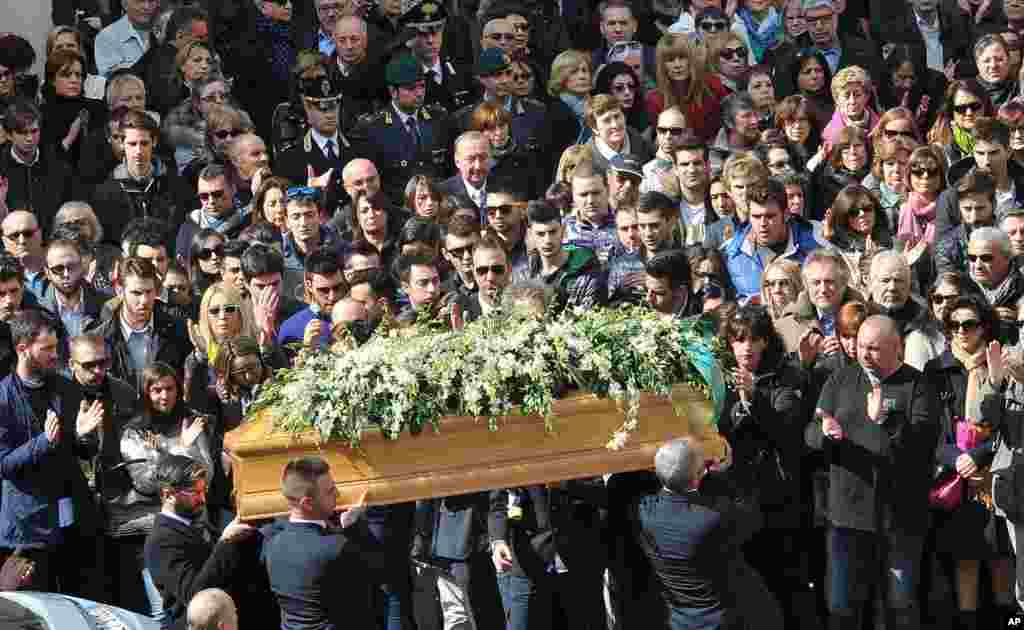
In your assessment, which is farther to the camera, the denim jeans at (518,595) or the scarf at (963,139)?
the scarf at (963,139)

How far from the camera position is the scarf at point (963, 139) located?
44.7 feet

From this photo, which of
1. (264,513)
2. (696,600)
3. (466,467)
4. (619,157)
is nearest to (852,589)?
(696,600)

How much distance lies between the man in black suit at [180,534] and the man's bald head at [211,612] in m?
0.89

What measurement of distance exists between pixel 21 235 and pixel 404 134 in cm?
265

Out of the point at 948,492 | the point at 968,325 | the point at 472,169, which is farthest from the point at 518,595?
the point at 472,169

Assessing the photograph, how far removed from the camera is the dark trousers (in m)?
10.1

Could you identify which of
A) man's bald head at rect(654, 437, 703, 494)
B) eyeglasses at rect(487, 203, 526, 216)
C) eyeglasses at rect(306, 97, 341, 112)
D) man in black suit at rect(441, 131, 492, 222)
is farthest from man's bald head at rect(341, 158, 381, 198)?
man's bald head at rect(654, 437, 703, 494)

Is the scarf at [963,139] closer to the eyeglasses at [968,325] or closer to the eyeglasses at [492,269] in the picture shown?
the eyeglasses at [968,325]

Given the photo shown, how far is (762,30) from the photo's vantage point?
51.2 ft

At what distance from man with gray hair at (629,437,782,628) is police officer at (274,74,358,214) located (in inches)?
211

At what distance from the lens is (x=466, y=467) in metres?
9.16

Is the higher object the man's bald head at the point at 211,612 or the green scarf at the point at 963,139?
the green scarf at the point at 963,139

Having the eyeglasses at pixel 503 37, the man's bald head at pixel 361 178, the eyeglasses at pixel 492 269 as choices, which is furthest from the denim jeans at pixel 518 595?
the eyeglasses at pixel 503 37

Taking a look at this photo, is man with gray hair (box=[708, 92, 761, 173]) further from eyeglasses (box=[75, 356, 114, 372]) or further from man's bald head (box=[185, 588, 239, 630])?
man's bald head (box=[185, 588, 239, 630])
